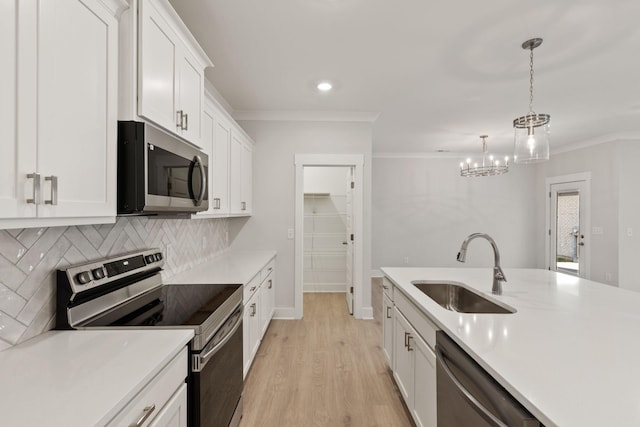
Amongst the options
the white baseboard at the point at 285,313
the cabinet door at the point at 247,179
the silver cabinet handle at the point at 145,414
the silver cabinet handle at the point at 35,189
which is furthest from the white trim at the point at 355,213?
the silver cabinet handle at the point at 35,189

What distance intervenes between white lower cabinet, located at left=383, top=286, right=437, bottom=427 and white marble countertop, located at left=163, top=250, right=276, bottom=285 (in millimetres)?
1117

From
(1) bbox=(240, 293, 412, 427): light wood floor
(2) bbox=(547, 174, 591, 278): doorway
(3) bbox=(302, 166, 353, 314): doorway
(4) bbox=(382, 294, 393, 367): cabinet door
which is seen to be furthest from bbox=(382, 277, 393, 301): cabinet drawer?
(2) bbox=(547, 174, 591, 278): doorway

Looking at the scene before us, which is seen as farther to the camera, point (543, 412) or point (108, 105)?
point (108, 105)

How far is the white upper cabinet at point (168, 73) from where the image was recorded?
50.0 inches

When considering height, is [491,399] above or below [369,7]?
below

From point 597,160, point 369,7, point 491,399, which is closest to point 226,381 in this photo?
point 491,399

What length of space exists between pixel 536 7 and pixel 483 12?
0.30 meters

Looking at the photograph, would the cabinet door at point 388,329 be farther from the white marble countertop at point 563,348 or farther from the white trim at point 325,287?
the white trim at point 325,287

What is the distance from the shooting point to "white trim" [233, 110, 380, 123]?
12.3 ft

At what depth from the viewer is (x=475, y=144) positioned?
5.52m

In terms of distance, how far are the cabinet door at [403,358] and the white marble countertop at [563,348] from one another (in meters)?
0.30

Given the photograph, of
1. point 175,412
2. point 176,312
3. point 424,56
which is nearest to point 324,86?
point 424,56

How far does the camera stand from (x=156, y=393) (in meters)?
0.98

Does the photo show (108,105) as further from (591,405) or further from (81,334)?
(591,405)
